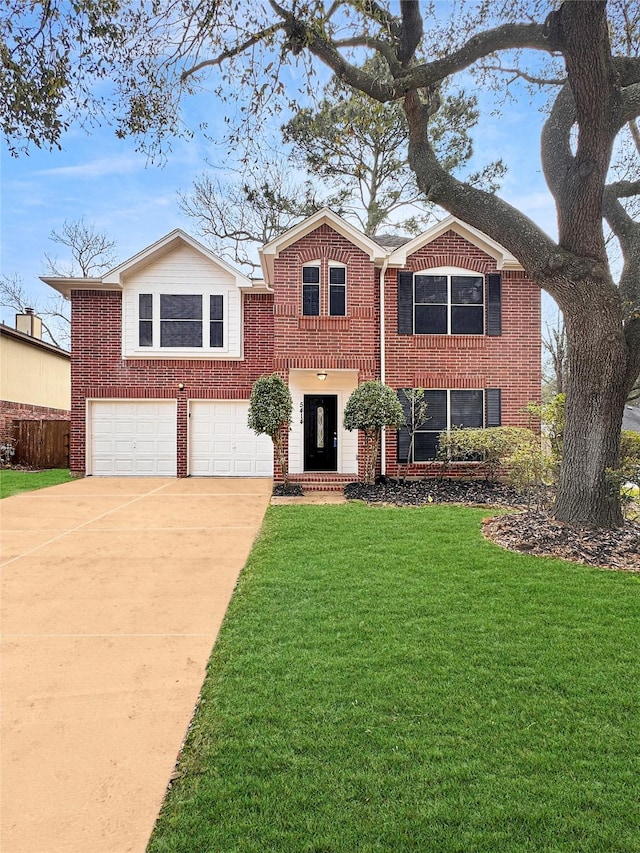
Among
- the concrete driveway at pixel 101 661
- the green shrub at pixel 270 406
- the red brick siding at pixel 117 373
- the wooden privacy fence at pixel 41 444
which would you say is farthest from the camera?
the wooden privacy fence at pixel 41 444

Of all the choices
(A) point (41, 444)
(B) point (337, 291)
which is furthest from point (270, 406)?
(A) point (41, 444)

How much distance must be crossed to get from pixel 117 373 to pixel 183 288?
10.1ft

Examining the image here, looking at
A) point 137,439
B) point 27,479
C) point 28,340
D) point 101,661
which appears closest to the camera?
point 101,661

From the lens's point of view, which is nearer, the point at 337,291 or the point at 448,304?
the point at 337,291

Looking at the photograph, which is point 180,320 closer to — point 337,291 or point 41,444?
point 337,291

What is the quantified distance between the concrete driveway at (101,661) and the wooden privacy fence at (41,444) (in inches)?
330

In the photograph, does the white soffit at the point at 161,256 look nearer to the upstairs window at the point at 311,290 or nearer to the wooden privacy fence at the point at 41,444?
the upstairs window at the point at 311,290

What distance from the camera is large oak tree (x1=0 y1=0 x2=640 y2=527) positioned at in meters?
5.64

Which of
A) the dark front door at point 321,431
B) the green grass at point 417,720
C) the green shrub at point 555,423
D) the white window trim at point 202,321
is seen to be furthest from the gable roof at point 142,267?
the green grass at point 417,720

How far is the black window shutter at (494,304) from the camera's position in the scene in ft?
38.8

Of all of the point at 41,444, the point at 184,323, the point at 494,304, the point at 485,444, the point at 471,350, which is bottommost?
the point at 41,444

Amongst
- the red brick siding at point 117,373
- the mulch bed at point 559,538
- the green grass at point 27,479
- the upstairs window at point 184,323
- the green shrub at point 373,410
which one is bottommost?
the mulch bed at point 559,538

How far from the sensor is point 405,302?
11.8 metres

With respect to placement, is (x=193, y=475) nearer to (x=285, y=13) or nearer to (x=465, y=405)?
(x=465, y=405)
